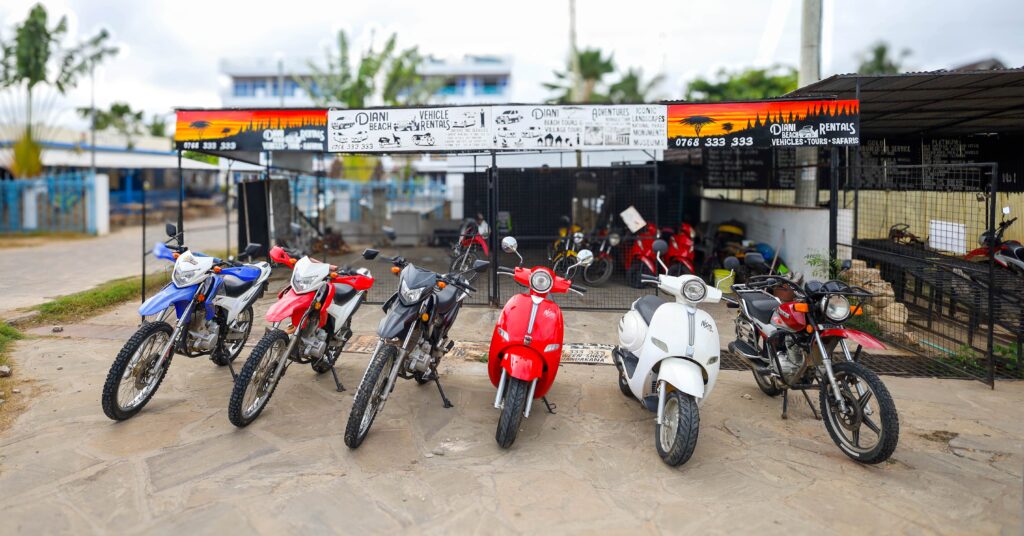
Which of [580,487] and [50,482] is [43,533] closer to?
[50,482]

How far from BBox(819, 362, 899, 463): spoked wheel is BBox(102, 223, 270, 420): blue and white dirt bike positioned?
14.4 feet

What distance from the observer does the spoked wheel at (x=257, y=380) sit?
4.34m

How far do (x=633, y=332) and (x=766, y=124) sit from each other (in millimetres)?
4218

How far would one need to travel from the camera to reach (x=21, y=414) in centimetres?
477

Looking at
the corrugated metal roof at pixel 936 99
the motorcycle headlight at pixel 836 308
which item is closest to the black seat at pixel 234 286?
the motorcycle headlight at pixel 836 308

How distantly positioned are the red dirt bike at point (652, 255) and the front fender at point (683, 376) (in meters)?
5.71

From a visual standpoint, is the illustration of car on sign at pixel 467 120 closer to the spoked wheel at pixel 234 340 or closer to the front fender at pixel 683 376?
the spoked wheel at pixel 234 340

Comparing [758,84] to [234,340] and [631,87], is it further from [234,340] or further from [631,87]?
[234,340]

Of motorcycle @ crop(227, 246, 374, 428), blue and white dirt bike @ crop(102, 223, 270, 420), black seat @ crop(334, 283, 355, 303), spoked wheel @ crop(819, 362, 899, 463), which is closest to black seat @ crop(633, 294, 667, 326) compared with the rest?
spoked wheel @ crop(819, 362, 899, 463)

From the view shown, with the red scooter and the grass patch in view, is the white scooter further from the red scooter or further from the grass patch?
the grass patch

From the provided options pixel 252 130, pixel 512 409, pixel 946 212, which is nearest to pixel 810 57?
pixel 946 212

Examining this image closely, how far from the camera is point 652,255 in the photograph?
391 inches

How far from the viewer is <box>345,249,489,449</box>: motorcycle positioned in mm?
4113

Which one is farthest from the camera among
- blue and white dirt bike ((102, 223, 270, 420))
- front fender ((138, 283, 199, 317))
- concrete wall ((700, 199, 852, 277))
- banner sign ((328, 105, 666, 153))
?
concrete wall ((700, 199, 852, 277))
